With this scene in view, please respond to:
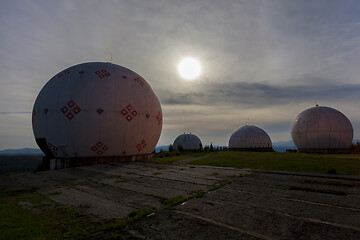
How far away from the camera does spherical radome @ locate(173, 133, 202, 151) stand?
4740 centimetres

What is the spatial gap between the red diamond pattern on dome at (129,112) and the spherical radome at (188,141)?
108 feet

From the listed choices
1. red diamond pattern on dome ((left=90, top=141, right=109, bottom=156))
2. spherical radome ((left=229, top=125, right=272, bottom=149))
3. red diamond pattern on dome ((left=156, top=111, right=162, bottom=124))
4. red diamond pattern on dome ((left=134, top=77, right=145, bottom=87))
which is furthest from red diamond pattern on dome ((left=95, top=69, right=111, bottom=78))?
A: spherical radome ((left=229, top=125, right=272, bottom=149))

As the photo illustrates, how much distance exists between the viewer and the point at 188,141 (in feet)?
157

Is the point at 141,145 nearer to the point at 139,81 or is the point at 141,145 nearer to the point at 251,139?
the point at 139,81

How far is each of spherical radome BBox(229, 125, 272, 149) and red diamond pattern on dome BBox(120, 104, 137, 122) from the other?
104 feet

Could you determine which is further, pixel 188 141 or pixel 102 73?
pixel 188 141

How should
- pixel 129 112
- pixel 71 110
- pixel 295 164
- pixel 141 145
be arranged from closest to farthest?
pixel 295 164
pixel 71 110
pixel 129 112
pixel 141 145

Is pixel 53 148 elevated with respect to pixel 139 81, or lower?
lower

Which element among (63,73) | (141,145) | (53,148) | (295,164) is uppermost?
(63,73)

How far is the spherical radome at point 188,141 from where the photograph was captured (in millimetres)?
47400

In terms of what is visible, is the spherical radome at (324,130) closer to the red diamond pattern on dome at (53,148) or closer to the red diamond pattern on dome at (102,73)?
the red diamond pattern on dome at (102,73)

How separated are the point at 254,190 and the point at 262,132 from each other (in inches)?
1531

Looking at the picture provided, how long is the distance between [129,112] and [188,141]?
33.9 metres

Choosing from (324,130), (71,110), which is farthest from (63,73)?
(324,130)
